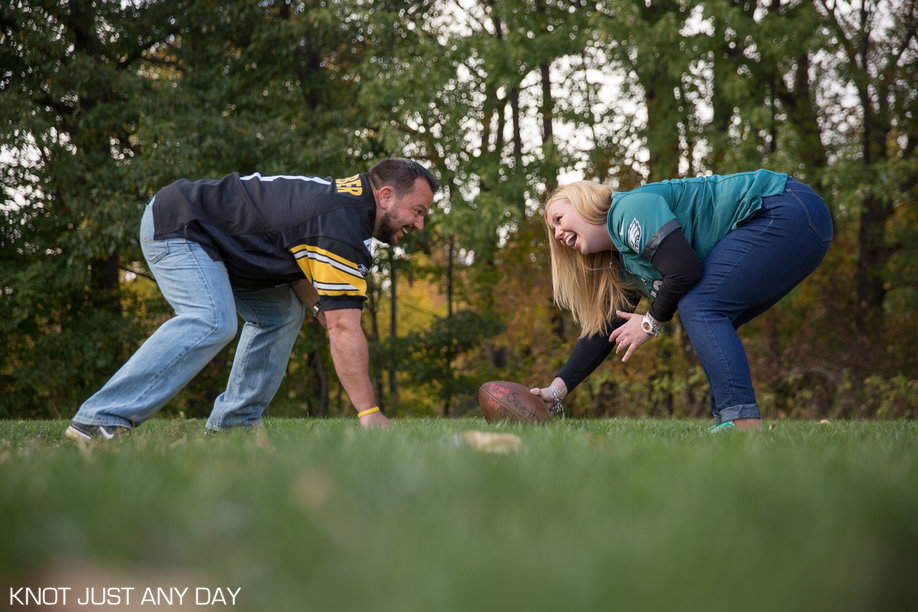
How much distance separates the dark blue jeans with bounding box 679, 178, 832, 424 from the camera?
384cm

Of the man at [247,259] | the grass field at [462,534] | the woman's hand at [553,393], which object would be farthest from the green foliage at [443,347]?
the grass field at [462,534]

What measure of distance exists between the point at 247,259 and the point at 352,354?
0.86 m

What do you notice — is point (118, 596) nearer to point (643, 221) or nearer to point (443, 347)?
point (643, 221)

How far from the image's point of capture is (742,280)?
390 cm

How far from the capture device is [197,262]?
3914 mm

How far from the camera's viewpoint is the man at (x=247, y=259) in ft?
11.9

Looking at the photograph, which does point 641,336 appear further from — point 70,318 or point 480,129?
point 70,318

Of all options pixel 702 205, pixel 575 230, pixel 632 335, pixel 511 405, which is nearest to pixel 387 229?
pixel 575 230

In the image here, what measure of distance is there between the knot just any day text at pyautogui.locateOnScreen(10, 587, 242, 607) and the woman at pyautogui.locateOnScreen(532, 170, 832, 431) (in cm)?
301

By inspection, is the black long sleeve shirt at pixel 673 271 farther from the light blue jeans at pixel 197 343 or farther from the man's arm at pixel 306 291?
the light blue jeans at pixel 197 343

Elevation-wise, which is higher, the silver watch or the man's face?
the man's face

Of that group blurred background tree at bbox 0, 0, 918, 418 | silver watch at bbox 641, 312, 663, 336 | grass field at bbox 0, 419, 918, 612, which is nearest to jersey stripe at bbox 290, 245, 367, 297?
silver watch at bbox 641, 312, 663, 336

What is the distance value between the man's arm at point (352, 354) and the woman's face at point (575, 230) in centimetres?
135

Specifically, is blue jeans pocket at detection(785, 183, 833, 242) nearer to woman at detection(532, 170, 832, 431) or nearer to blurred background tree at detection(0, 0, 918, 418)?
woman at detection(532, 170, 832, 431)
